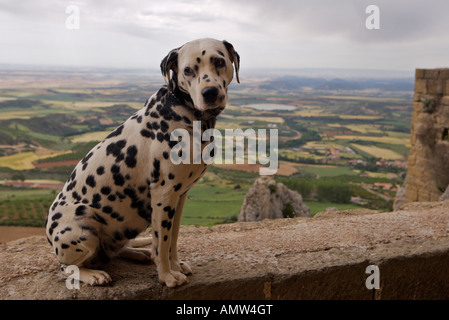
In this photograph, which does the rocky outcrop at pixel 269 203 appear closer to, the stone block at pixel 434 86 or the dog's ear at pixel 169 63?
the stone block at pixel 434 86

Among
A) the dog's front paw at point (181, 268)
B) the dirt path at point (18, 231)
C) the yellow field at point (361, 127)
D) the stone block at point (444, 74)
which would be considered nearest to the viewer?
the dog's front paw at point (181, 268)

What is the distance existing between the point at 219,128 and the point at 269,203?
3000mm

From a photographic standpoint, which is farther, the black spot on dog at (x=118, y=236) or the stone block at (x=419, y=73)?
the stone block at (x=419, y=73)

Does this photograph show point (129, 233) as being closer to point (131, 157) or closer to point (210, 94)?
point (131, 157)

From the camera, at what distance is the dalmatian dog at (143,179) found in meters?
3.23

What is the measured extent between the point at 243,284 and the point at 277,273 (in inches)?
14.4

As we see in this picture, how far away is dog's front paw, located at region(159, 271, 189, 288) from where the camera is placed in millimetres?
3488

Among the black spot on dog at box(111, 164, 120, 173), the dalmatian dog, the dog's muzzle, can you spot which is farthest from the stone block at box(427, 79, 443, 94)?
the black spot on dog at box(111, 164, 120, 173)

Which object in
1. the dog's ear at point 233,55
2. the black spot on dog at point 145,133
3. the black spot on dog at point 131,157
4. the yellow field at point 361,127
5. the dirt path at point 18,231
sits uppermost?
the dog's ear at point 233,55

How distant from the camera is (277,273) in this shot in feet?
12.5

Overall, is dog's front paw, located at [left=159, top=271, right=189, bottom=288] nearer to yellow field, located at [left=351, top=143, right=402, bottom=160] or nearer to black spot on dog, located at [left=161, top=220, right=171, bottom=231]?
black spot on dog, located at [left=161, top=220, right=171, bottom=231]

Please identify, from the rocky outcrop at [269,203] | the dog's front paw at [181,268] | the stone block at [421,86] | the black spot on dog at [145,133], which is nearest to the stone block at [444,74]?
the stone block at [421,86]

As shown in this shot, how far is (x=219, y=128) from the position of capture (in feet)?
42.3

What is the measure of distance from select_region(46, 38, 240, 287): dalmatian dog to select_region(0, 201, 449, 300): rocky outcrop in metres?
0.25
